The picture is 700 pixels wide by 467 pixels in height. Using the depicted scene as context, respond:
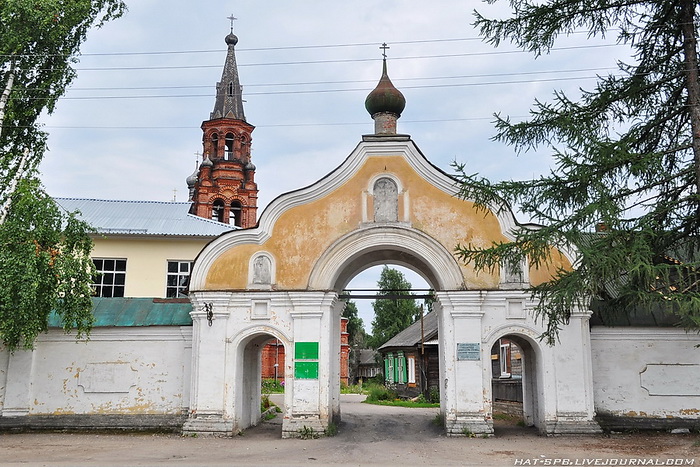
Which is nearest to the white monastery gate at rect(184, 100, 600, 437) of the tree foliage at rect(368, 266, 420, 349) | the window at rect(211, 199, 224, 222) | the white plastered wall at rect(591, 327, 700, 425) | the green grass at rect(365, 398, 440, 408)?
the white plastered wall at rect(591, 327, 700, 425)

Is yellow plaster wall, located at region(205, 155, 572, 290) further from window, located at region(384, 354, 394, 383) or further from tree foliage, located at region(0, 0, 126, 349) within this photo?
window, located at region(384, 354, 394, 383)

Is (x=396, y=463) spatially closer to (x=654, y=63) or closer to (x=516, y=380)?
(x=654, y=63)

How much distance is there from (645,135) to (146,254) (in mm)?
18508

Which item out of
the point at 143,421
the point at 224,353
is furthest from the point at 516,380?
the point at 143,421

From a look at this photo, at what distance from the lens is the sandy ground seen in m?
10.8

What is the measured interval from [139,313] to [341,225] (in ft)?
18.3

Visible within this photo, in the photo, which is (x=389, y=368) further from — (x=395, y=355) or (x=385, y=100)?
(x=385, y=100)

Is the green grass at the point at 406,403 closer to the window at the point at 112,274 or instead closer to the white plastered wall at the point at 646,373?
the white plastered wall at the point at 646,373

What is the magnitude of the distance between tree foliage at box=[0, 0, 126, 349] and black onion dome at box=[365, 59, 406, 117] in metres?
7.09

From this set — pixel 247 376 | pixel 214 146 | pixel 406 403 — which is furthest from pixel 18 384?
pixel 214 146

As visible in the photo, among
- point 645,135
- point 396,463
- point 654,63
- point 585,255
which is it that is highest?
point 654,63

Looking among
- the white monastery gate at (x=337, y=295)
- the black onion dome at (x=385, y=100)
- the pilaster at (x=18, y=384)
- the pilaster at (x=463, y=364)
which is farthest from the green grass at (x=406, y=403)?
the pilaster at (x=18, y=384)

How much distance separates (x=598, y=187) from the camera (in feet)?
32.9

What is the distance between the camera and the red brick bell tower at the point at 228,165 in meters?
36.4
